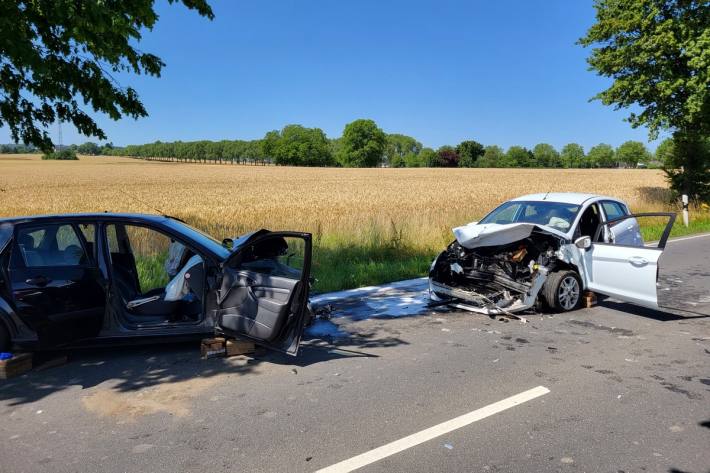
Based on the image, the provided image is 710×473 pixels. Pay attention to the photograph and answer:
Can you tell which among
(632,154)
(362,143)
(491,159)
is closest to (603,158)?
(632,154)

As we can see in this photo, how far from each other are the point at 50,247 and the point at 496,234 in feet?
16.4

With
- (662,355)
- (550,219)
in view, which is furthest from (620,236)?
(662,355)

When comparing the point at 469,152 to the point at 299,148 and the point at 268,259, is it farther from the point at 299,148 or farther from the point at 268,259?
the point at 268,259

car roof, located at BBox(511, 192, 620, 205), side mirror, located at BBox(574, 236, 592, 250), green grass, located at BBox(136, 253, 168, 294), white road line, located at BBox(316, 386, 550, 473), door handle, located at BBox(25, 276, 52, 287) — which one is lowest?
white road line, located at BBox(316, 386, 550, 473)

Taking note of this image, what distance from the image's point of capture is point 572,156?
16062 cm

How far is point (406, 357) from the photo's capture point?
489 centimetres

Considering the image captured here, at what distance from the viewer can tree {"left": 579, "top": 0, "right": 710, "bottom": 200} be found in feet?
55.7

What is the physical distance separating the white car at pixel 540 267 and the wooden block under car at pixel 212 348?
3168 millimetres

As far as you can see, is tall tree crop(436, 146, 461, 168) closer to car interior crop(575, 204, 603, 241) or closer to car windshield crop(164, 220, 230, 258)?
car interior crop(575, 204, 603, 241)

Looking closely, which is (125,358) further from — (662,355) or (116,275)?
(662,355)

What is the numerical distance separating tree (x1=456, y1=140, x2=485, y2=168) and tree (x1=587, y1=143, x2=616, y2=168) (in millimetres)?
51739

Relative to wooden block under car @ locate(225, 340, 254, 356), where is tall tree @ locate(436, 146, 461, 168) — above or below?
above

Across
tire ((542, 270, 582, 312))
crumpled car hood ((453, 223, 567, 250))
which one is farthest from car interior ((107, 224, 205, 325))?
tire ((542, 270, 582, 312))

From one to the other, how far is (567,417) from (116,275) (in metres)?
4.36
